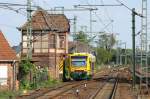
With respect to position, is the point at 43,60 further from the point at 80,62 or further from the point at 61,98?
the point at 61,98

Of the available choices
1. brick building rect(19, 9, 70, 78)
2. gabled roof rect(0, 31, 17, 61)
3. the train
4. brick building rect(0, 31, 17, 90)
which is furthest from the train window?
brick building rect(0, 31, 17, 90)

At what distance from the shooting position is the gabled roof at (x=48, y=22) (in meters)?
70.0

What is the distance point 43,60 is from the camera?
68375 millimetres

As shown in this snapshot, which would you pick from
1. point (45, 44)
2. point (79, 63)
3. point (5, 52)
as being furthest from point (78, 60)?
point (5, 52)

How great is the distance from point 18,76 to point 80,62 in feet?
49.2

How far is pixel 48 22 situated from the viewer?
7225 centimetres

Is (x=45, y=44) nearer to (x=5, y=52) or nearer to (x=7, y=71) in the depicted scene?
(x=5, y=52)

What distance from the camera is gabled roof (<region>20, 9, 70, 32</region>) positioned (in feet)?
230

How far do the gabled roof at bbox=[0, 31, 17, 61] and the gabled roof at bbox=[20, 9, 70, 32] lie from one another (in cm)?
1700

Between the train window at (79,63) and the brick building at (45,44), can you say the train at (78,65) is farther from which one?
the brick building at (45,44)

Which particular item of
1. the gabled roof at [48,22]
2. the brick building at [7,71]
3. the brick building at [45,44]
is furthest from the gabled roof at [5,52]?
the brick building at [45,44]

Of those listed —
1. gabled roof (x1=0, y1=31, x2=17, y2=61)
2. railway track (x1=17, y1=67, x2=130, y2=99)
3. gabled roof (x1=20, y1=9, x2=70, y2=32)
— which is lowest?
railway track (x1=17, y1=67, x2=130, y2=99)

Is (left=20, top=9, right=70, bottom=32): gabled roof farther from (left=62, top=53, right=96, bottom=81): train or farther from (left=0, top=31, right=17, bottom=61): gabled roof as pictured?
(left=0, top=31, right=17, bottom=61): gabled roof

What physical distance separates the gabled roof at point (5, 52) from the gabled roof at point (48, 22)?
669 inches
